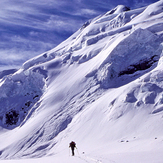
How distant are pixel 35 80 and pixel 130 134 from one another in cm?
4078

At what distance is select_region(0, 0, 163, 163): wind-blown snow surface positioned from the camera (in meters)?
26.6

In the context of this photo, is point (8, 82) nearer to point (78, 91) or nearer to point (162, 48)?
point (78, 91)

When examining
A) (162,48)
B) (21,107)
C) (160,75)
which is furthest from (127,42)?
(21,107)

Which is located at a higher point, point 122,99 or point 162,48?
point 162,48

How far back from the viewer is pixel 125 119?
2925 centimetres

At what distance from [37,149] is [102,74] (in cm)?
1992

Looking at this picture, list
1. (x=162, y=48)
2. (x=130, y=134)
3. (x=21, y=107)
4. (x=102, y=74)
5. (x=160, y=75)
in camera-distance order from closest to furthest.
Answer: (x=130, y=134) < (x=160, y=75) < (x=162, y=48) < (x=102, y=74) < (x=21, y=107)

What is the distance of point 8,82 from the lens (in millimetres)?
62500

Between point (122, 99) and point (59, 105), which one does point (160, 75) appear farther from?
point (59, 105)

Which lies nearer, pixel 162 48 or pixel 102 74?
pixel 162 48

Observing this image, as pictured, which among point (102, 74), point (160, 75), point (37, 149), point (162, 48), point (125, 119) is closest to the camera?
point (125, 119)

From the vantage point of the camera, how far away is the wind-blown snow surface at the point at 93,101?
2664 cm

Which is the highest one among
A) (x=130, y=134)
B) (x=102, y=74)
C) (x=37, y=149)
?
(x=102, y=74)

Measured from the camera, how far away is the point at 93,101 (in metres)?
40.1
